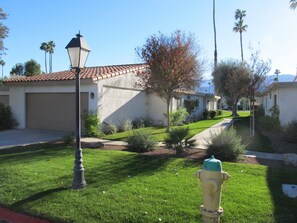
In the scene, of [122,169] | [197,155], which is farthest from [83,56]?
[197,155]

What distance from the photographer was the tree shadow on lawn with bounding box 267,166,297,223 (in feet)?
15.0

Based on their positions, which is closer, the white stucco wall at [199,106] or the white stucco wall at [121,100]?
the white stucco wall at [121,100]

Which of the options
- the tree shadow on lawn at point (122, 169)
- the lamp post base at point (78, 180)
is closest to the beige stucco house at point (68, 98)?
the tree shadow on lawn at point (122, 169)

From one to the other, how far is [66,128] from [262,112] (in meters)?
18.8

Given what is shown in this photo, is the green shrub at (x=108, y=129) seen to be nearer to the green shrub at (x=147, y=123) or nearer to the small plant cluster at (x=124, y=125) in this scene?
the small plant cluster at (x=124, y=125)

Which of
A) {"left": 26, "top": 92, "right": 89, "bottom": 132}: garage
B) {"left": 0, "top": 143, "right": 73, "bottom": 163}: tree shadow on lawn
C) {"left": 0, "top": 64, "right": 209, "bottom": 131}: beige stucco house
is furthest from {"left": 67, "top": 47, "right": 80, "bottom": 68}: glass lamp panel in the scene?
{"left": 26, "top": 92, "right": 89, "bottom": 132}: garage

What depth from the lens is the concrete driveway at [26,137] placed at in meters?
12.6

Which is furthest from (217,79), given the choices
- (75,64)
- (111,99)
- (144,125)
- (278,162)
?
(75,64)

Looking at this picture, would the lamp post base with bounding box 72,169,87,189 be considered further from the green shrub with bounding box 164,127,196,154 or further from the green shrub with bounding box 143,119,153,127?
the green shrub with bounding box 143,119,153,127

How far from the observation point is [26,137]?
14.3m

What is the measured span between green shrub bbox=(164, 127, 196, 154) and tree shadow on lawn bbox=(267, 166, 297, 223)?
270 cm

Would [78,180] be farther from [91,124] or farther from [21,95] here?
[21,95]

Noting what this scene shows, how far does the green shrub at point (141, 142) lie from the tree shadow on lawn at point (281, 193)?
3.95 m

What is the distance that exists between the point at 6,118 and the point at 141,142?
11263mm
